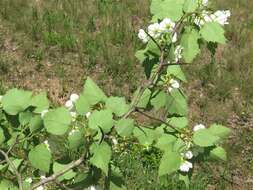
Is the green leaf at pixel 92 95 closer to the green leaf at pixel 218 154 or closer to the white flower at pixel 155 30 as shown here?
the white flower at pixel 155 30

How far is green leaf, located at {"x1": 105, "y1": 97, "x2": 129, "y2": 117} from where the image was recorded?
1958 millimetres

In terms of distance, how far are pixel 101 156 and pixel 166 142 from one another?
249mm

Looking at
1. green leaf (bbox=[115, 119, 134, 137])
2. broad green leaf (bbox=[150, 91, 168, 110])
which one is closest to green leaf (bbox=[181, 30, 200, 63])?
broad green leaf (bbox=[150, 91, 168, 110])

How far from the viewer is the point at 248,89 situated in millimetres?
7387

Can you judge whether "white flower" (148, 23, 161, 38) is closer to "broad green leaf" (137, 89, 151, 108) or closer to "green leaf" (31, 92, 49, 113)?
"broad green leaf" (137, 89, 151, 108)

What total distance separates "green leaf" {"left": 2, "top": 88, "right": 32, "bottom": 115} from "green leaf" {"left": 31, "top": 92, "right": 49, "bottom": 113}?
0.04m

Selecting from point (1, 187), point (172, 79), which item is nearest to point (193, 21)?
point (172, 79)

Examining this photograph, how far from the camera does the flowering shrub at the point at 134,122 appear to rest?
1822 mm

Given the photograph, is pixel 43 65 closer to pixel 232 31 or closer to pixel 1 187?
pixel 232 31

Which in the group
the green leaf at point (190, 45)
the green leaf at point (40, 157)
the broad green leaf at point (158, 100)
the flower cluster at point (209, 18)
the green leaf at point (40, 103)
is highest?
the flower cluster at point (209, 18)

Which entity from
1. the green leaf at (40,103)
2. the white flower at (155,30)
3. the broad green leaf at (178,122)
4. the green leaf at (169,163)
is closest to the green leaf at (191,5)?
the white flower at (155,30)

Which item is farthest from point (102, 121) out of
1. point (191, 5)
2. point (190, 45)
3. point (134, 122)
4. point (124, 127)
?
point (191, 5)

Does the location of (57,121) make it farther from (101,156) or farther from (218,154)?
(218,154)

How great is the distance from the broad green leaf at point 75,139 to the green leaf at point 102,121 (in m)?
0.05
